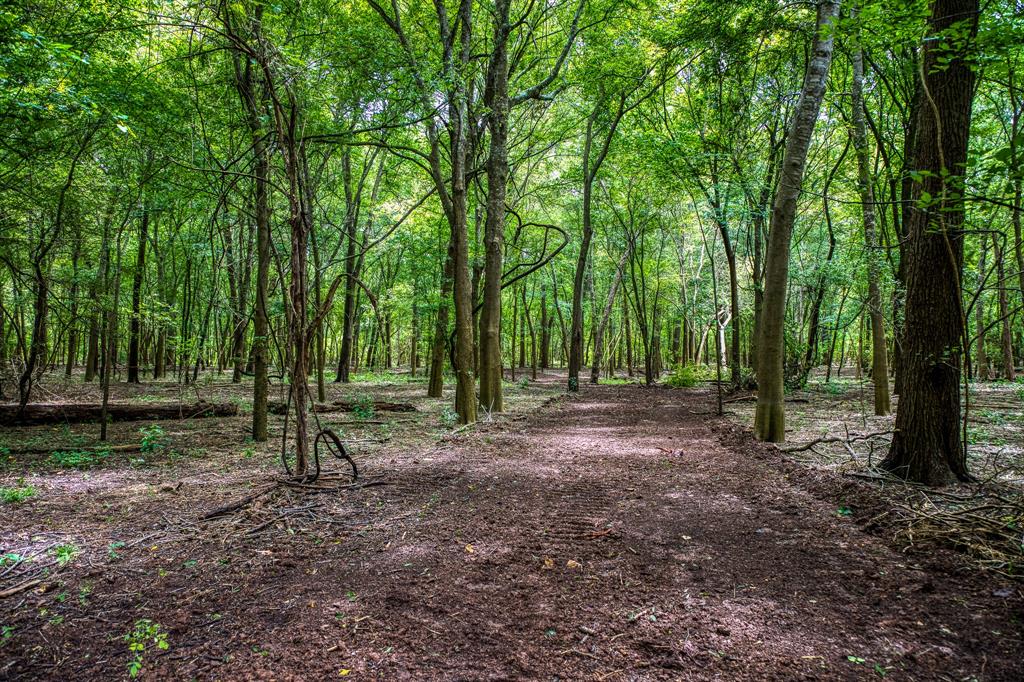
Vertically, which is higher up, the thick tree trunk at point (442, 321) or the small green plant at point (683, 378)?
the thick tree trunk at point (442, 321)

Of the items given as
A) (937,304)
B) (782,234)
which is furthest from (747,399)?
(937,304)

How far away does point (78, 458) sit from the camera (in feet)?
19.4

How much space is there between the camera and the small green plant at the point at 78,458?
5.78 m

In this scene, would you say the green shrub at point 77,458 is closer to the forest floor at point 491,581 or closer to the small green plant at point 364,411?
the forest floor at point 491,581

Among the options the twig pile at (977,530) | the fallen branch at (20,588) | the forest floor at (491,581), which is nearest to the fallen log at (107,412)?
the forest floor at (491,581)

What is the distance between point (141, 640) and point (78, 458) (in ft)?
16.6

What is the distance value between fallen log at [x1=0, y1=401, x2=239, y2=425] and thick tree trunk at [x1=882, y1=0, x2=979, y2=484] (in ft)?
36.9

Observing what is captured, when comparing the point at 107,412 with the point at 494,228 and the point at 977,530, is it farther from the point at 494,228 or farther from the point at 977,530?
the point at 977,530

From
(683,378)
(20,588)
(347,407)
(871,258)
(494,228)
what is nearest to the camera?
(20,588)

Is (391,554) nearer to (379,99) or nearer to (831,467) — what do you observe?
(831,467)

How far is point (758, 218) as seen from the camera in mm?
14039

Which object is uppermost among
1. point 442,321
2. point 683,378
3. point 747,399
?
point 442,321

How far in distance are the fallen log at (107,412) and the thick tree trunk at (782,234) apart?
1039 centimetres

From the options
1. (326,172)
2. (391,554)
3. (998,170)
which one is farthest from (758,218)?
(391,554)
